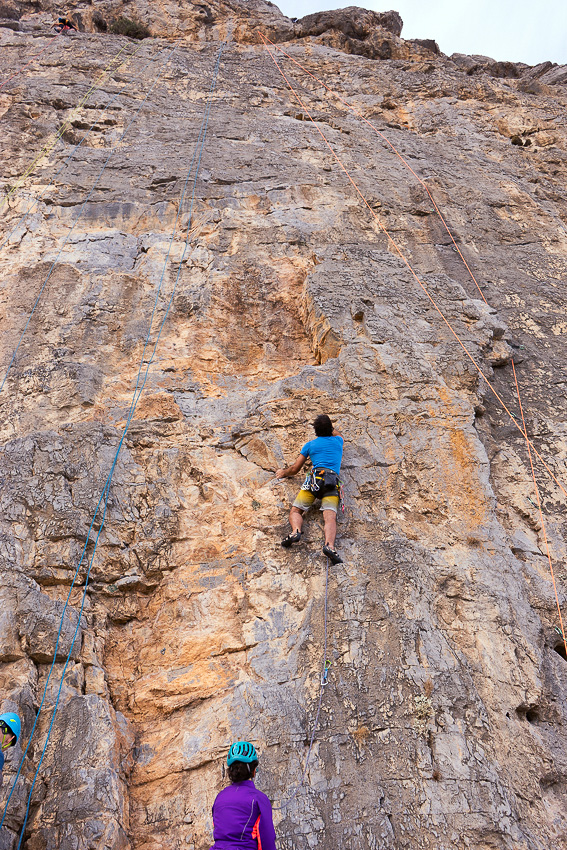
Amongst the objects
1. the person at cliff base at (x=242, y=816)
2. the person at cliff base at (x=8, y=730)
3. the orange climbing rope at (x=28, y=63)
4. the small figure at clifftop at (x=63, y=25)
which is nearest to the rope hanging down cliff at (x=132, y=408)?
the person at cliff base at (x=8, y=730)

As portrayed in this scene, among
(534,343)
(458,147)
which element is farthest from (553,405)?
(458,147)

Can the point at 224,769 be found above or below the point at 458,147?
below

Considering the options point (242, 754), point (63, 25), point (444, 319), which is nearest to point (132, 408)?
point (242, 754)

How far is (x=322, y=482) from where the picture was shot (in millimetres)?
5008

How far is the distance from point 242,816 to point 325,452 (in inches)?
→ 111

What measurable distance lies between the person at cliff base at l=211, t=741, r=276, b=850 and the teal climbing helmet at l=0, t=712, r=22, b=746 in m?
1.35

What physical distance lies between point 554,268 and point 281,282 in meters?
3.93

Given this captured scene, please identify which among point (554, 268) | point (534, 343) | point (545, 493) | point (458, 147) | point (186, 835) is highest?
point (458, 147)

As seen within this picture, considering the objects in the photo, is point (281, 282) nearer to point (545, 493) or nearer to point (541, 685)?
point (545, 493)

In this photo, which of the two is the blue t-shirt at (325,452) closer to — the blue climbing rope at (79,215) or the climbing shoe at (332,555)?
the climbing shoe at (332,555)

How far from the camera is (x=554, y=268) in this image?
8.13m

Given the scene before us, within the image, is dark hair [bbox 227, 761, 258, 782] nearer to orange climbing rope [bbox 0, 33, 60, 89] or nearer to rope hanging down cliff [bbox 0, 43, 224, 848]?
rope hanging down cliff [bbox 0, 43, 224, 848]

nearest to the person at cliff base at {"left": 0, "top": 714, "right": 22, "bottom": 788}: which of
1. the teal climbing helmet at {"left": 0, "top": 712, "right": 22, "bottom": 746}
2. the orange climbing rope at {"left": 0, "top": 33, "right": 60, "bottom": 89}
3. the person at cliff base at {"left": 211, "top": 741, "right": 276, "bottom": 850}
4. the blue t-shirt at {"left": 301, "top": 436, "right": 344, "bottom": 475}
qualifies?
the teal climbing helmet at {"left": 0, "top": 712, "right": 22, "bottom": 746}

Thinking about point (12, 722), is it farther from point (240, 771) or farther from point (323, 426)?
point (323, 426)
